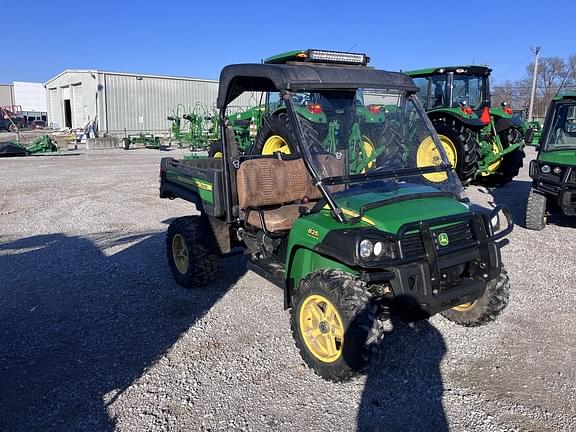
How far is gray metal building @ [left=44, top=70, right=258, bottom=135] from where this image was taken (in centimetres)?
2745

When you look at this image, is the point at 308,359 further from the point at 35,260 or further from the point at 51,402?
the point at 35,260

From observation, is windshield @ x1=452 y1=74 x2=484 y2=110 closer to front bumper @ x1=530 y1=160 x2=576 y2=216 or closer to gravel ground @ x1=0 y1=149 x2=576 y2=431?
front bumper @ x1=530 y1=160 x2=576 y2=216

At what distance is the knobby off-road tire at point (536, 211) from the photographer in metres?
7.39

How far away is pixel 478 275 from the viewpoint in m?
3.55

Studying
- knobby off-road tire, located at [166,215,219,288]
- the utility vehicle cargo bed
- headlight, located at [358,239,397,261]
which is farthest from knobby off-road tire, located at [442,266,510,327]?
knobby off-road tire, located at [166,215,219,288]

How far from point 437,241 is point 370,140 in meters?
1.09

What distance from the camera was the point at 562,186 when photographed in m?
6.99

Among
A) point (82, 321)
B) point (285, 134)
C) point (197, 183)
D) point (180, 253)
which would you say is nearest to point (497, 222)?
point (285, 134)

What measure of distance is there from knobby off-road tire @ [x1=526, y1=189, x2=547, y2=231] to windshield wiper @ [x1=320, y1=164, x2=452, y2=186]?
13.2 feet

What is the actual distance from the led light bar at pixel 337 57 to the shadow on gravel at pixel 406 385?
2265 millimetres

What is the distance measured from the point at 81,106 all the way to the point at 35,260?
27.1m

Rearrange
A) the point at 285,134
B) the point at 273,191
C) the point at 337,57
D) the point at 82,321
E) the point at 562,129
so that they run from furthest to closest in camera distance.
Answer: the point at 562,129 < the point at 285,134 < the point at 273,191 < the point at 82,321 < the point at 337,57

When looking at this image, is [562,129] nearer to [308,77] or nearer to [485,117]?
[485,117]

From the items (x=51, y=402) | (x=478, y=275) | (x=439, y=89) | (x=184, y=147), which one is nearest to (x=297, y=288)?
(x=478, y=275)
